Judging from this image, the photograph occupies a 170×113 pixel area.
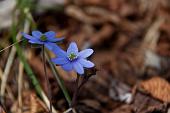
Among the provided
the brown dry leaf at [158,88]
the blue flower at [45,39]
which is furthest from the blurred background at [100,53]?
the blue flower at [45,39]

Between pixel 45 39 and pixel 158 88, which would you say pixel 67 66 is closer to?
pixel 45 39

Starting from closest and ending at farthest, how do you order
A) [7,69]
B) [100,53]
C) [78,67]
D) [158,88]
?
1. [78,67]
2. [158,88]
3. [7,69]
4. [100,53]

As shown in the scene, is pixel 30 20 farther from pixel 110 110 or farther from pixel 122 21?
pixel 122 21

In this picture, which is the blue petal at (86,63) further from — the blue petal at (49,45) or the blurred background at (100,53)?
the blurred background at (100,53)

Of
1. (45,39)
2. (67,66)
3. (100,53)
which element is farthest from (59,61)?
(100,53)


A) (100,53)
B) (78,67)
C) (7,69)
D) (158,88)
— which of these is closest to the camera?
(78,67)
